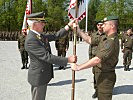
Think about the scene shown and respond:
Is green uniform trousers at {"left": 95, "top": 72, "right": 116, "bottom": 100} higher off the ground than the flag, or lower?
lower

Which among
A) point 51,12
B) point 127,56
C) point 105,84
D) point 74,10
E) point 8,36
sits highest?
point 51,12

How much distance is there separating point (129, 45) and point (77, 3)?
6532 mm

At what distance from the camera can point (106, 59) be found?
3.71 m

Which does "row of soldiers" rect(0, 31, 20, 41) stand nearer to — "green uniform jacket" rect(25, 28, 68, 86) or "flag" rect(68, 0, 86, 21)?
"flag" rect(68, 0, 86, 21)

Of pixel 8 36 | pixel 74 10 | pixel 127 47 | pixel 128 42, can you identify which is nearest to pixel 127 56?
pixel 127 47

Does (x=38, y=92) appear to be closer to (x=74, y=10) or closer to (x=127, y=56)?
(x=74, y=10)

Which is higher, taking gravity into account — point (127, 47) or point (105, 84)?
point (105, 84)

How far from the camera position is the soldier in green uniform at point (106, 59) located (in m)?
3.64

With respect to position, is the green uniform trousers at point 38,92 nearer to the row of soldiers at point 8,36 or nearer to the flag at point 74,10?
the flag at point 74,10

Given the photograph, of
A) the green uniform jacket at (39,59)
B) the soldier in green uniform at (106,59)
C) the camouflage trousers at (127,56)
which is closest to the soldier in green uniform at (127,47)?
the camouflage trousers at (127,56)

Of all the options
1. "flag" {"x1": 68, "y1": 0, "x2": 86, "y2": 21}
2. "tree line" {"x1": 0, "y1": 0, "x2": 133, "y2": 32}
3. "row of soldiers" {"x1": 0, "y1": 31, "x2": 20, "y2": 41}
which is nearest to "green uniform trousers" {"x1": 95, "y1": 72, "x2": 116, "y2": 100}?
"flag" {"x1": 68, "y1": 0, "x2": 86, "y2": 21}

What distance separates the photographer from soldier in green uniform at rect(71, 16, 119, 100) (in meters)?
3.64

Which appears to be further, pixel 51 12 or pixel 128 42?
pixel 51 12

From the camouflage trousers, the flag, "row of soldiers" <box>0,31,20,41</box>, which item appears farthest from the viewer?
"row of soldiers" <box>0,31,20,41</box>
